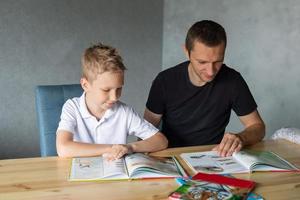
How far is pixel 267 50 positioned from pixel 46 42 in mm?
1637

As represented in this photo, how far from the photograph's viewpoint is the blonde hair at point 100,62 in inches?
59.3

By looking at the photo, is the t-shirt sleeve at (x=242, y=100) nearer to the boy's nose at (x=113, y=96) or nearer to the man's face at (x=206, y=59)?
the man's face at (x=206, y=59)

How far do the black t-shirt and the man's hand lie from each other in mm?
309

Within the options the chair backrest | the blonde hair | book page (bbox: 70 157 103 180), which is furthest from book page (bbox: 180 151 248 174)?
the chair backrest

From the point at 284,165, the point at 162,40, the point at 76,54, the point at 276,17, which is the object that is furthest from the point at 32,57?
the point at 284,165

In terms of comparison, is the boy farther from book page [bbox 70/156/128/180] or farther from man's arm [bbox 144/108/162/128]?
man's arm [bbox 144/108/162/128]

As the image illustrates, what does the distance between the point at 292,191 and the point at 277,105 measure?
51.0 inches

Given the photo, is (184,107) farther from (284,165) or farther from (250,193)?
(250,193)

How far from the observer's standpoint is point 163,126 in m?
2.01

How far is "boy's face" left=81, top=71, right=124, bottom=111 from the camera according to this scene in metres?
1.49

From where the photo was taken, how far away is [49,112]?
1.73m

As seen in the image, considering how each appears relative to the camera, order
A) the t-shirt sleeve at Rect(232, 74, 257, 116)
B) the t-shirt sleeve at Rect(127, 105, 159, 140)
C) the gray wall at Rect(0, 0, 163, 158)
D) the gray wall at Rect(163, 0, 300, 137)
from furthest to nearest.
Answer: the gray wall at Rect(0, 0, 163, 158) < the gray wall at Rect(163, 0, 300, 137) < the t-shirt sleeve at Rect(232, 74, 257, 116) < the t-shirt sleeve at Rect(127, 105, 159, 140)

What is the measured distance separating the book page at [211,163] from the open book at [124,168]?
0.21ft

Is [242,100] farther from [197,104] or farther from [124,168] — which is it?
[124,168]
